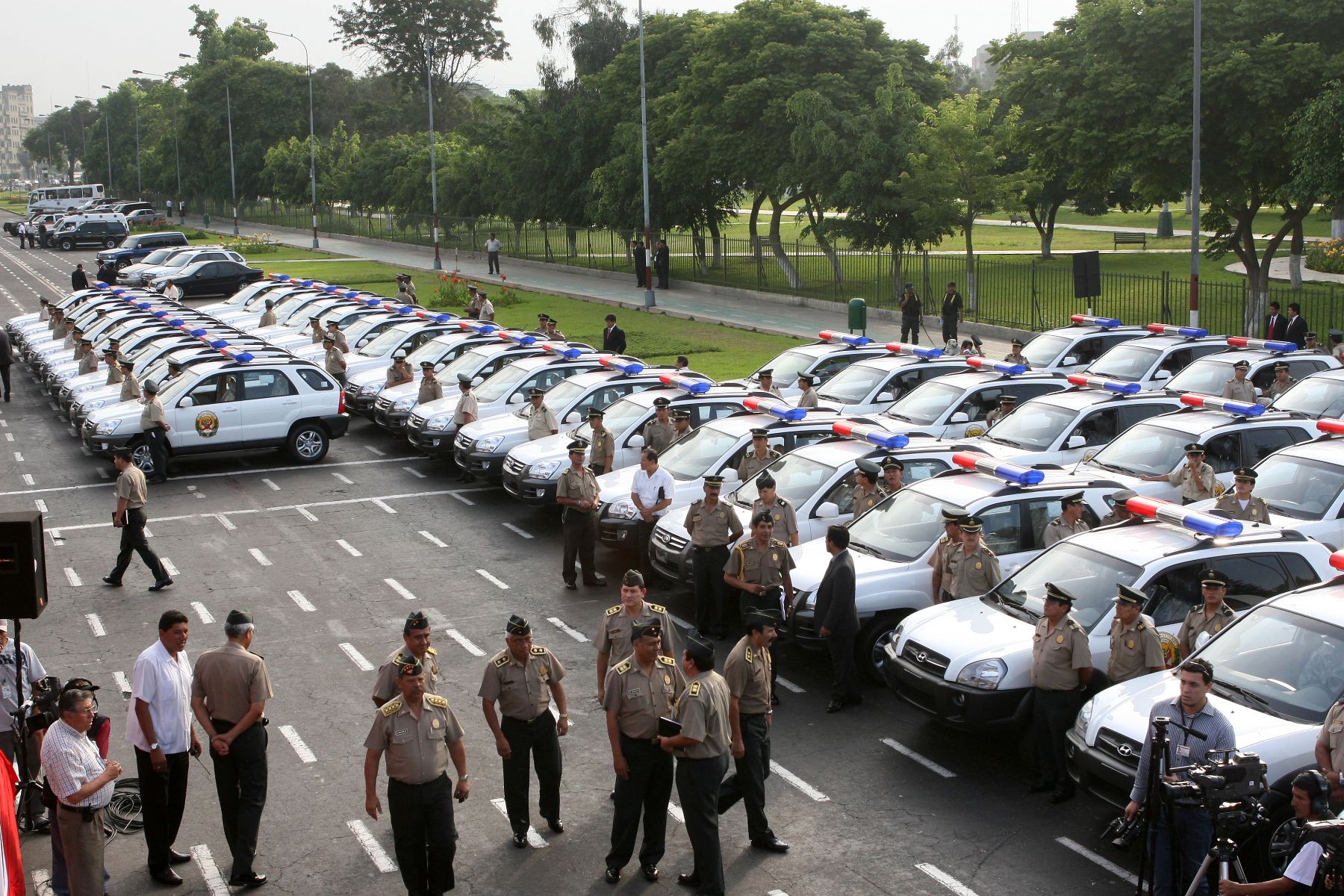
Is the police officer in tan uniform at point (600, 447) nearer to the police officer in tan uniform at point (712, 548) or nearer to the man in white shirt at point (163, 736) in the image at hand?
the police officer in tan uniform at point (712, 548)

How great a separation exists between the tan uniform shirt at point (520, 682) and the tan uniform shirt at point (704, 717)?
993mm

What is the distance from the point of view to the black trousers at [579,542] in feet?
48.6

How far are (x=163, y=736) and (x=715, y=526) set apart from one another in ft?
18.5

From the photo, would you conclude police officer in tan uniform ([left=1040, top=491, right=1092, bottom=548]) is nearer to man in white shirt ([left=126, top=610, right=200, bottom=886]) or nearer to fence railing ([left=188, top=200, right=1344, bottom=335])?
man in white shirt ([left=126, top=610, right=200, bottom=886])

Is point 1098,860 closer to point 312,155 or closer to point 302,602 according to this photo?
point 302,602

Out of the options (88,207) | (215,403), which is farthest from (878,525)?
(88,207)

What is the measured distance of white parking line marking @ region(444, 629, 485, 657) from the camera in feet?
41.9

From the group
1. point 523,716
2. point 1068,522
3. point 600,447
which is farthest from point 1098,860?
point 600,447

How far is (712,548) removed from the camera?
509 inches

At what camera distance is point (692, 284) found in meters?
46.5

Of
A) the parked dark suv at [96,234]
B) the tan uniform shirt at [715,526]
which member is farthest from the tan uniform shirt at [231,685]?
the parked dark suv at [96,234]

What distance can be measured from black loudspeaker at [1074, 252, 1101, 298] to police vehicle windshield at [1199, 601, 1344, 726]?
65.4 ft

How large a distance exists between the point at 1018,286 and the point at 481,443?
73.2 ft

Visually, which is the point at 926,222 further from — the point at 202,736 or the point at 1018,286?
the point at 202,736
